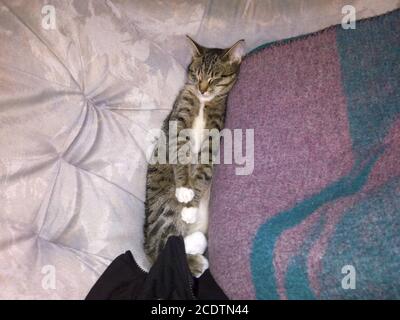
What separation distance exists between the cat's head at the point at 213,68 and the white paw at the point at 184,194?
33 centimetres

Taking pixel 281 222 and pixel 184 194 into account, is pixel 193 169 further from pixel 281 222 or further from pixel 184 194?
pixel 281 222

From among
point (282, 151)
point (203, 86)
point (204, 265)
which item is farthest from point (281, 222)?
point (203, 86)

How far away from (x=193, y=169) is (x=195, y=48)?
39 cm

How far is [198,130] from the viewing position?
1.24 meters

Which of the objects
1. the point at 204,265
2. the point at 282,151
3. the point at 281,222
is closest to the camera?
the point at 281,222

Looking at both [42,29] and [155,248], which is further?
[155,248]

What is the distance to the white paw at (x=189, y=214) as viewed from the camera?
1.13 m

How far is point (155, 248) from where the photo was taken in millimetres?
1102

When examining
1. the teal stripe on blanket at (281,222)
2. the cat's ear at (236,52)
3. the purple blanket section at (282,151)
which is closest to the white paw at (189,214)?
the purple blanket section at (282,151)

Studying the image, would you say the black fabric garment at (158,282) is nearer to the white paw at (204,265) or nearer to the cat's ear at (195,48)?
the white paw at (204,265)

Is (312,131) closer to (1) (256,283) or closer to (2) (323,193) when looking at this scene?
(2) (323,193)
